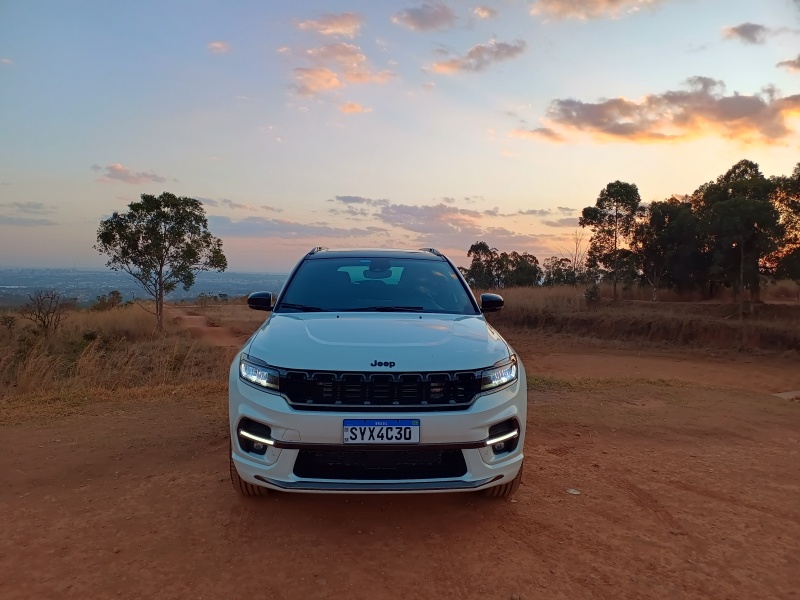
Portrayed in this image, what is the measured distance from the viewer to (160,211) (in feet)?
60.8

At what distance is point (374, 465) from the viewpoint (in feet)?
10.2

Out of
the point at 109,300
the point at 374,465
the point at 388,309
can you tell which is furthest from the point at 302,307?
the point at 109,300

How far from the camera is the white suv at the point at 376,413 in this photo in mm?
3041

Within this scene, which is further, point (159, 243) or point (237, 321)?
point (237, 321)

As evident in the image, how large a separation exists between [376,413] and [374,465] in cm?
29

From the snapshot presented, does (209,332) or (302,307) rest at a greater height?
(302,307)

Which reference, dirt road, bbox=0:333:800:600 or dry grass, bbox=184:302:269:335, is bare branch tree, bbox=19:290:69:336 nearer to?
dry grass, bbox=184:302:269:335

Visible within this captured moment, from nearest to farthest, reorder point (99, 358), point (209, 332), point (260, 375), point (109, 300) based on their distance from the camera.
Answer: point (260, 375) < point (99, 358) < point (209, 332) < point (109, 300)

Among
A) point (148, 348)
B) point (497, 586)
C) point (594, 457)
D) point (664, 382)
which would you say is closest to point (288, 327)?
point (497, 586)

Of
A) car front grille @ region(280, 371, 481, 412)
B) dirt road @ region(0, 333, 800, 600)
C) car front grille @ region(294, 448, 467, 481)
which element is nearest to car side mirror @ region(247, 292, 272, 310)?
dirt road @ region(0, 333, 800, 600)

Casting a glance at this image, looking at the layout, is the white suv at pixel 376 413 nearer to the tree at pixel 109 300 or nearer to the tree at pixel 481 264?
the tree at pixel 109 300

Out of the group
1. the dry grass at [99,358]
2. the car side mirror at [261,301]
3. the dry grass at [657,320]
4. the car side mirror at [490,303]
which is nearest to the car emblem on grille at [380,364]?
the car side mirror at [490,303]

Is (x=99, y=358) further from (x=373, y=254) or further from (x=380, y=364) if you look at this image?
(x=380, y=364)

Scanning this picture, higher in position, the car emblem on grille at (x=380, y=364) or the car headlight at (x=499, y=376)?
the car emblem on grille at (x=380, y=364)
